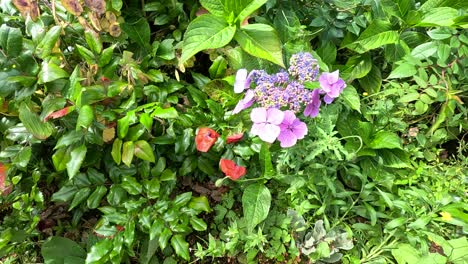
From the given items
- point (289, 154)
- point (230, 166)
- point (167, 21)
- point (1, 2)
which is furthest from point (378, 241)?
point (1, 2)

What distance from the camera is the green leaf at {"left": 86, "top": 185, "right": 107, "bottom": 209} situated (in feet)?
4.02

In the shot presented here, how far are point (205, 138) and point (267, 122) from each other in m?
0.22

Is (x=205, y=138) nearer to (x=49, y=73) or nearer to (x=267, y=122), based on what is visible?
(x=267, y=122)

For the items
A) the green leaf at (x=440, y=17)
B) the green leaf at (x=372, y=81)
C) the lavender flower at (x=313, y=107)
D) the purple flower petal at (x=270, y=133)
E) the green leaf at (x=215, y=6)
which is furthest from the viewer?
the green leaf at (x=372, y=81)

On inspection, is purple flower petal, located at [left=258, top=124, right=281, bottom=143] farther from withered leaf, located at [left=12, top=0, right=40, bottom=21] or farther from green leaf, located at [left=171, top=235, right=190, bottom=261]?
withered leaf, located at [left=12, top=0, right=40, bottom=21]

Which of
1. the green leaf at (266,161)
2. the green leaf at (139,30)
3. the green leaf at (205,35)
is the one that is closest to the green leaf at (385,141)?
the green leaf at (266,161)

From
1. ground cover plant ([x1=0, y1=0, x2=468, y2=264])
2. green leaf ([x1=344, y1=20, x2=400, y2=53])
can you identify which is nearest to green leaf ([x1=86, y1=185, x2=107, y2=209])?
ground cover plant ([x1=0, y1=0, x2=468, y2=264])

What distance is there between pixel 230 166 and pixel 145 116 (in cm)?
29

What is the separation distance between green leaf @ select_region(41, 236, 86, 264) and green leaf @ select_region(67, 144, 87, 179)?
322 mm

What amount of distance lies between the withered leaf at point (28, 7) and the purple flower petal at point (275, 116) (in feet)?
2.32

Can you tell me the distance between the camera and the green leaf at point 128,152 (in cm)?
113

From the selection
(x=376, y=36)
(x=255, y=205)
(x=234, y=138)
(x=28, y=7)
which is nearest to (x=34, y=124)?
(x=28, y=7)

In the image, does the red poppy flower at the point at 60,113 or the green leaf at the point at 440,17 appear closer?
the red poppy flower at the point at 60,113

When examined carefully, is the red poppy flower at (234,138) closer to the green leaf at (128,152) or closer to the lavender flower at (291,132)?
the lavender flower at (291,132)
